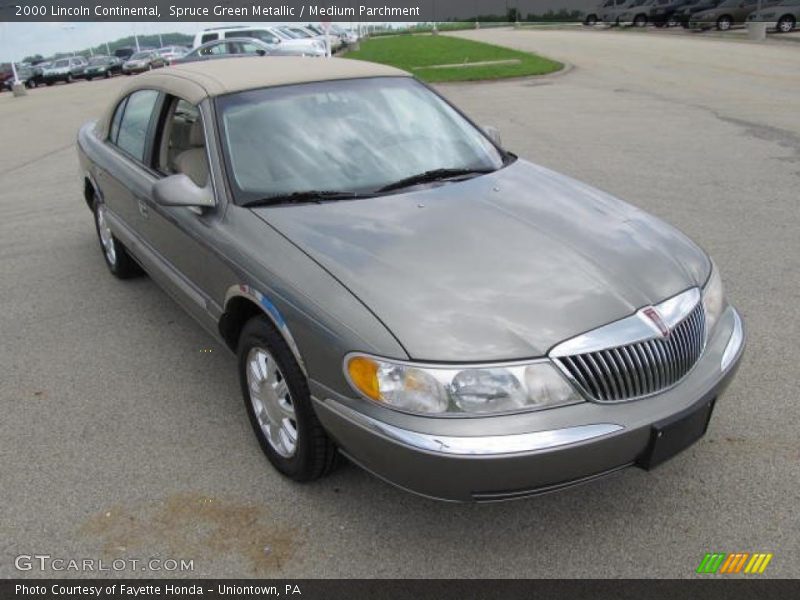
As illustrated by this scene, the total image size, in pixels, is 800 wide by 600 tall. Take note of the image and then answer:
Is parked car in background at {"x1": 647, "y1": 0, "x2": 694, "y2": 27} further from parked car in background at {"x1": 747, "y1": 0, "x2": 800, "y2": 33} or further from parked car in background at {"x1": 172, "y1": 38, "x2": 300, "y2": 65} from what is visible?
parked car in background at {"x1": 172, "y1": 38, "x2": 300, "y2": 65}

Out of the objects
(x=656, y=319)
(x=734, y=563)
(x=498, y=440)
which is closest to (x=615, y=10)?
(x=656, y=319)

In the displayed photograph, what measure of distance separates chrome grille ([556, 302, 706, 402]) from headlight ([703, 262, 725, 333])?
333 millimetres

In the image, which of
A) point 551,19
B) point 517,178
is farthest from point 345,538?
point 551,19

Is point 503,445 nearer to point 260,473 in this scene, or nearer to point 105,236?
point 260,473

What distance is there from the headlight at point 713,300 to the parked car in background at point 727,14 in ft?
121

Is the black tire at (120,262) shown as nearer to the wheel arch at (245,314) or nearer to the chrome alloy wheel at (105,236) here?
the chrome alloy wheel at (105,236)

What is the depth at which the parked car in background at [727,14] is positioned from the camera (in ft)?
112

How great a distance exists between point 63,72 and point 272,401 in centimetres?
4214

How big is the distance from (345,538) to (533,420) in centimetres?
93

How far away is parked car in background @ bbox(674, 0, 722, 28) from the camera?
37781 millimetres

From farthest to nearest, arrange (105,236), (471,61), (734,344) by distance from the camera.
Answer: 1. (471,61)
2. (105,236)
3. (734,344)

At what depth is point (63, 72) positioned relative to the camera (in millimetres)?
38469

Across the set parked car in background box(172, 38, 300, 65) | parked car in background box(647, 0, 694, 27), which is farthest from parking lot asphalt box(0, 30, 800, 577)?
parked car in background box(647, 0, 694, 27)

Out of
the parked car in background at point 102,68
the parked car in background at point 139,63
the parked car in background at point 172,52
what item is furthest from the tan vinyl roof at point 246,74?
the parked car in background at point 172,52
